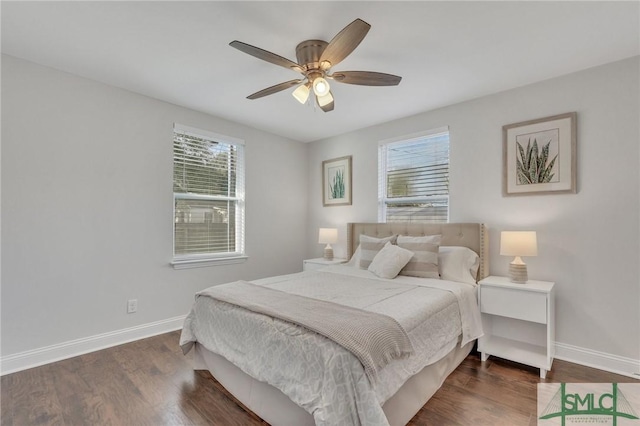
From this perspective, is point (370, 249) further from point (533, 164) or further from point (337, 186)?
point (533, 164)

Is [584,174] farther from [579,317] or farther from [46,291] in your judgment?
[46,291]

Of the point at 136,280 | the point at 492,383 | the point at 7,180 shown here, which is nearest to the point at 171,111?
the point at 7,180

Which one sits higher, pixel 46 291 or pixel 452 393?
pixel 46 291

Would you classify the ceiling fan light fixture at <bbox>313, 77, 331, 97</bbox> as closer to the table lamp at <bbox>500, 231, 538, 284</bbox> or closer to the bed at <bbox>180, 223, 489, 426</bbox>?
the bed at <bbox>180, 223, 489, 426</bbox>

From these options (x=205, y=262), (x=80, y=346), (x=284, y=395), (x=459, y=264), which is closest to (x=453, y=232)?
(x=459, y=264)

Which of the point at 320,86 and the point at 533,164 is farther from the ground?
the point at 320,86

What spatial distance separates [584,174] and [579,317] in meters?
1.25

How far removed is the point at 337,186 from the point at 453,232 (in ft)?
6.13

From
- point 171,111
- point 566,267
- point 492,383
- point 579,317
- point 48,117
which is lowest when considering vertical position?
point 492,383

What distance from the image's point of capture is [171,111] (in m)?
3.38

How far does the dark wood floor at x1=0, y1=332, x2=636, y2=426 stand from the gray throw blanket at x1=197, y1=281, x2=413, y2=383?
0.64 metres

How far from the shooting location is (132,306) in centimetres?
305

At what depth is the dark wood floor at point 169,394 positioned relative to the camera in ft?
5.99

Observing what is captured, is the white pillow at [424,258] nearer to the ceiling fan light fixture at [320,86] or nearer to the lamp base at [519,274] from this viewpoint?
the lamp base at [519,274]
